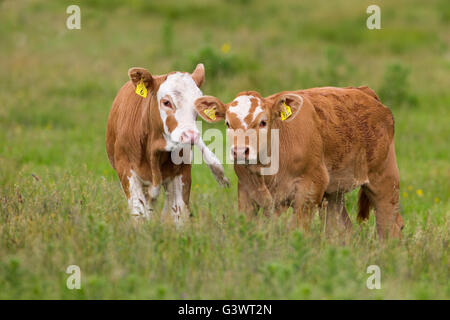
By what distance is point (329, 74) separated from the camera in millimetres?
16234

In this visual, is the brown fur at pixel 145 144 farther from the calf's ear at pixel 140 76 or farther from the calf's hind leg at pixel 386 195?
the calf's hind leg at pixel 386 195

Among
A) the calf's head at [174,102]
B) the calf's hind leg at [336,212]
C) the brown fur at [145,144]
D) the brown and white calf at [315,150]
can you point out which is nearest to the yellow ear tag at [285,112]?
the brown and white calf at [315,150]

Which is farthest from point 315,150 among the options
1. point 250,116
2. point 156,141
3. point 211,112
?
point 156,141

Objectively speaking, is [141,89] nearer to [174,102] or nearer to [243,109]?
[174,102]

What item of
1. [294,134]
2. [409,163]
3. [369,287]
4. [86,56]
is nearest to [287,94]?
[294,134]

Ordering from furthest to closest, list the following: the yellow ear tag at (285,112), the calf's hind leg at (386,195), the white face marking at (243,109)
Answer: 1. the calf's hind leg at (386,195)
2. the yellow ear tag at (285,112)
3. the white face marking at (243,109)

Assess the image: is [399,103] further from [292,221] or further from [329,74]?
[292,221]

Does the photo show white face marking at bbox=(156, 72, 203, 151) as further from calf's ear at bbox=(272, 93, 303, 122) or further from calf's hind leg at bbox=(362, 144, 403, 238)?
calf's hind leg at bbox=(362, 144, 403, 238)

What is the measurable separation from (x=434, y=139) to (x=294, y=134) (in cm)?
733

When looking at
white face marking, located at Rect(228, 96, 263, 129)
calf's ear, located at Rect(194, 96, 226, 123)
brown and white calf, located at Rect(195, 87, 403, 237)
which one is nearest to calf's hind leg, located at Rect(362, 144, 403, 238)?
brown and white calf, located at Rect(195, 87, 403, 237)

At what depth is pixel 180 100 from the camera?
6773 mm

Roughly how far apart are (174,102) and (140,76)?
493 millimetres

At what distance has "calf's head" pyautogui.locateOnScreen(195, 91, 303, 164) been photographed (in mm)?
6355

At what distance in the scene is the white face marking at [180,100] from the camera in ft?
21.9
